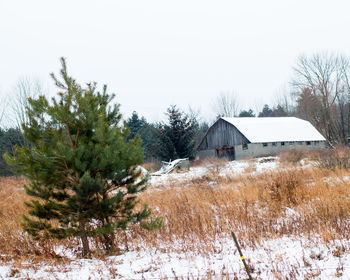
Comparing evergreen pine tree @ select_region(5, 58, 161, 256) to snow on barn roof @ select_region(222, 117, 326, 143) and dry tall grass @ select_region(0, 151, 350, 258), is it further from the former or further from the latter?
snow on barn roof @ select_region(222, 117, 326, 143)

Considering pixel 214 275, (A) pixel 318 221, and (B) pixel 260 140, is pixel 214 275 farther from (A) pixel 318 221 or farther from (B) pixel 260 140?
(B) pixel 260 140

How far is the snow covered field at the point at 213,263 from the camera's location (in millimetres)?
3865

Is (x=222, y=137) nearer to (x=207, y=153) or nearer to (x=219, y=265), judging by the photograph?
(x=207, y=153)

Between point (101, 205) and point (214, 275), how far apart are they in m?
2.06

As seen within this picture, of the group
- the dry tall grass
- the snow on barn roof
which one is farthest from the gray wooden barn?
the dry tall grass

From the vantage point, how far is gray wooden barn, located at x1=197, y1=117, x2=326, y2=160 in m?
28.8

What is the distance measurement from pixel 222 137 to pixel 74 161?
28476 mm

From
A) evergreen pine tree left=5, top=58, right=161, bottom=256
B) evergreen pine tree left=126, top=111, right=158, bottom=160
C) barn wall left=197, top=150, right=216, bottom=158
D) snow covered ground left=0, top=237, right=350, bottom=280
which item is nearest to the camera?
snow covered ground left=0, top=237, right=350, bottom=280

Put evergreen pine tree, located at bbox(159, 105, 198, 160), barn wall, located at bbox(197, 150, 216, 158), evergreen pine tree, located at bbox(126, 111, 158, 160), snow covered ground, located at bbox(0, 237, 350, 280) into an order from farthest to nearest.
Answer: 1. evergreen pine tree, located at bbox(126, 111, 158, 160)
2. barn wall, located at bbox(197, 150, 216, 158)
3. evergreen pine tree, located at bbox(159, 105, 198, 160)
4. snow covered ground, located at bbox(0, 237, 350, 280)

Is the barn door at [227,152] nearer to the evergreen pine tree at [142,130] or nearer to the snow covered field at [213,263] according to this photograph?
the evergreen pine tree at [142,130]

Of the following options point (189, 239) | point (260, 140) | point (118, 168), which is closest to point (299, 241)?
point (189, 239)

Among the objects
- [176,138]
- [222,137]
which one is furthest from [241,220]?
[222,137]

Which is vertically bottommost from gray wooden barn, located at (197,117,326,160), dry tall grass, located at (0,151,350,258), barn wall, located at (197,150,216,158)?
dry tall grass, located at (0,151,350,258)

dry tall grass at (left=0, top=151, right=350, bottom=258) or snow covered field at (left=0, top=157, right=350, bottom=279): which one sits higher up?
dry tall grass at (left=0, top=151, right=350, bottom=258)
